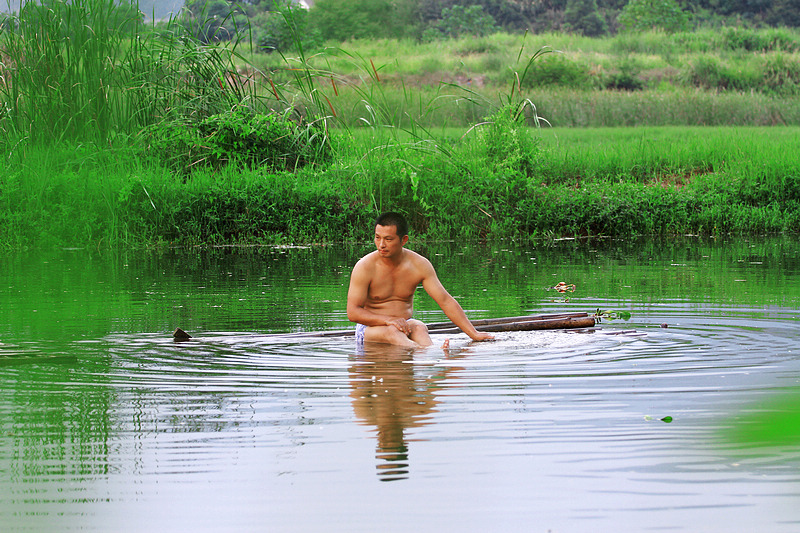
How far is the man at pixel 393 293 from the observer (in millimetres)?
6773

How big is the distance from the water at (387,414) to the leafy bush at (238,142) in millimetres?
5458

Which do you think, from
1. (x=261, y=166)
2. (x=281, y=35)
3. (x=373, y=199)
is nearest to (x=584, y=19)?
(x=281, y=35)

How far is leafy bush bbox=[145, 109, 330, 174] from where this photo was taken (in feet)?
48.8

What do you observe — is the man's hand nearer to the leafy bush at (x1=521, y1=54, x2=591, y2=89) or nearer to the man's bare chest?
the man's bare chest

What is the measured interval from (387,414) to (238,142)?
11.1 metres

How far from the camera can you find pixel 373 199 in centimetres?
1380

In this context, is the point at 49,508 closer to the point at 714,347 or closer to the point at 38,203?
the point at 714,347

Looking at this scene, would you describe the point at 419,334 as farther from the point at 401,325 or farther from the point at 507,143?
the point at 507,143

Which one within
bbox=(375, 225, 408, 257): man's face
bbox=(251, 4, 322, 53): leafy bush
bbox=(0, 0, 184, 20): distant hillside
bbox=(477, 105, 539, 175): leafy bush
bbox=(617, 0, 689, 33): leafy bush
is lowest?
bbox=(375, 225, 408, 257): man's face

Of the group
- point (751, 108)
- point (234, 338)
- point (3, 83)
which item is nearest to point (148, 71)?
point (3, 83)

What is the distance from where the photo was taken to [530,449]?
3.87 m

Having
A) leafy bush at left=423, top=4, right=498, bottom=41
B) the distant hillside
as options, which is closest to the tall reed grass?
the distant hillside

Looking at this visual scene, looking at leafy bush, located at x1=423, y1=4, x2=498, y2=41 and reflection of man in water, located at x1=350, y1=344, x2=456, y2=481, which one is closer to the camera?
reflection of man in water, located at x1=350, y1=344, x2=456, y2=481

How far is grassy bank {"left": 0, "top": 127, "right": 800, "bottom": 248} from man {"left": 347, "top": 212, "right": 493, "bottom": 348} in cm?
699
